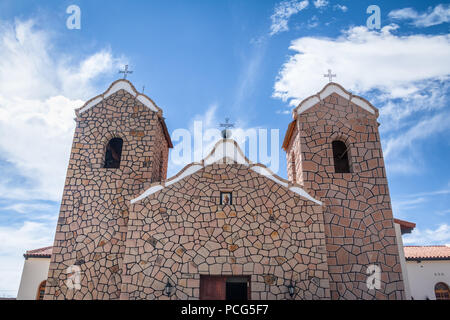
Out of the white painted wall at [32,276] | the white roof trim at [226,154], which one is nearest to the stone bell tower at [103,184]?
the white roof trim at [226,154]

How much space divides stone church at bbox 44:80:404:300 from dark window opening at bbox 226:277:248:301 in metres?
0.03

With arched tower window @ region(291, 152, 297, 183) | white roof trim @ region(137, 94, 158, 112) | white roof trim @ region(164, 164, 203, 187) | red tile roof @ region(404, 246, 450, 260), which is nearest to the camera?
white roof trim @ region(164, 164, 203, 187)

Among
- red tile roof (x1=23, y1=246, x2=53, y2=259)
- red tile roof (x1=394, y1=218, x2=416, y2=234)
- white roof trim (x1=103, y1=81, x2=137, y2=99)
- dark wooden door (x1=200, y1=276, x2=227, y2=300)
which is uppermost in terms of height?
white roof trim (x1=103, y1=81, x2=137, y2=99)

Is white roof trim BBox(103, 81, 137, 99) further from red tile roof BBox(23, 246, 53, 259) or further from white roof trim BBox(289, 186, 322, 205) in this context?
red tile roof BBox(23, 246, 53, 259)

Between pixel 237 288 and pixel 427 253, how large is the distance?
1346 cm

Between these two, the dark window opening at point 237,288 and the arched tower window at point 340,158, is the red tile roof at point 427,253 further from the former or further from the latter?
the dark window opening at point 237,288

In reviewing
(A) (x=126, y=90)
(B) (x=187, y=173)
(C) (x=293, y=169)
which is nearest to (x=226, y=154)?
(B) (x=187, y=173)

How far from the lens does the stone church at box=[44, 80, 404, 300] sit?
30.1 feet

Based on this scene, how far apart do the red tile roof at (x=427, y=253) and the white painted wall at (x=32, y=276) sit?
696 inches

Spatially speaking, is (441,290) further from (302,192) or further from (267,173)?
(267,173)

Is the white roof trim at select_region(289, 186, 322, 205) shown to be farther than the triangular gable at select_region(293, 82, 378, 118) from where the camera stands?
No

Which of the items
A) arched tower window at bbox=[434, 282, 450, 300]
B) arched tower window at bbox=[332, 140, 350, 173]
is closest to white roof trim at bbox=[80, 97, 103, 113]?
arched tower window at bbox=[332, 140, 350, 173]

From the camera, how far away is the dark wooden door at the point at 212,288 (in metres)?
9.13

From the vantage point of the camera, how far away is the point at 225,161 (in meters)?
10.4
